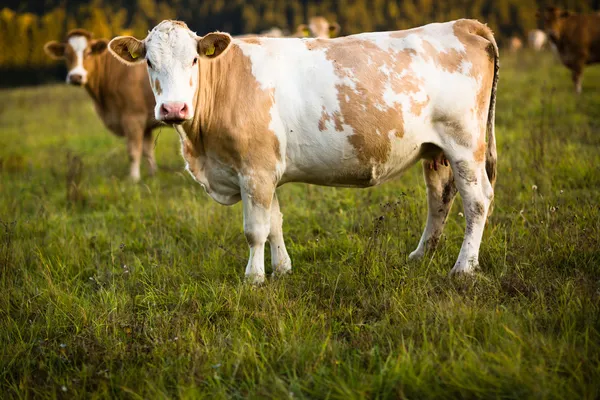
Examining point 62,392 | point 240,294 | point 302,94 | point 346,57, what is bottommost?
point 62,392

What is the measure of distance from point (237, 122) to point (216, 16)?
84840mm

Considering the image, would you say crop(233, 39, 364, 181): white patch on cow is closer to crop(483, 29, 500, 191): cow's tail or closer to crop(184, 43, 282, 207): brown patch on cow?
crop(184, 43, 282, 207): brown patch on cow

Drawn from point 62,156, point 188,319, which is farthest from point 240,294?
point 62,156

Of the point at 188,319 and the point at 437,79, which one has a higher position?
the point at 437,79

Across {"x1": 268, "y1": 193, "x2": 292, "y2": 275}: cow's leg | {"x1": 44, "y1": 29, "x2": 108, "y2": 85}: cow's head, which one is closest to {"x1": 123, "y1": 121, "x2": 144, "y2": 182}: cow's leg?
{"x1": 44, "y1": 29, "x2": 108, "y2": 85}: cow's head

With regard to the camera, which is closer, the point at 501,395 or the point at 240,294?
the point at 501,395

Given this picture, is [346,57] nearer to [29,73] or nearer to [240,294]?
[240,294]

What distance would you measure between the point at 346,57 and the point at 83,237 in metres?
3.37

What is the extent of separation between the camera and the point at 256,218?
4250mm

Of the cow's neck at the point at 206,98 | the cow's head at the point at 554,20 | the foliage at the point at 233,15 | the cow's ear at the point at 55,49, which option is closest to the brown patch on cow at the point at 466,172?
the cow's neck at the point at 206,98

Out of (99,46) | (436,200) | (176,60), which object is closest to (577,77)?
(436,200)

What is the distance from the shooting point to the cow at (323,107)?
13.4ft

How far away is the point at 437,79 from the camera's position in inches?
166

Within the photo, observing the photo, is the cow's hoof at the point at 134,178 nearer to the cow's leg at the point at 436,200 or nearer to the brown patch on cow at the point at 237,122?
the brown patch on cow at the point at 237,122
